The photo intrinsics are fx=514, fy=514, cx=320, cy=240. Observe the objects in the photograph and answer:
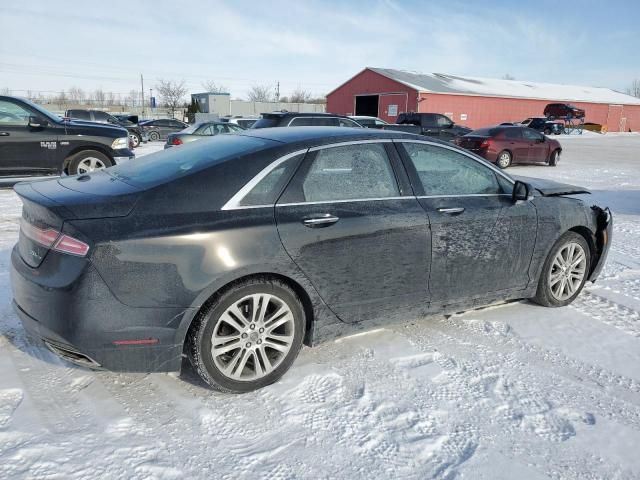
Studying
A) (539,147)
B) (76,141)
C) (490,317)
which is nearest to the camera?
(490,317)

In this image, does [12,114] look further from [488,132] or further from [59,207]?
[488,132]

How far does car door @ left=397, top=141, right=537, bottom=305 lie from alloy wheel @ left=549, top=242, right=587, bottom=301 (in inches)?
16.1

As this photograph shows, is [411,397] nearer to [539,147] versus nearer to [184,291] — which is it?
[184,291]

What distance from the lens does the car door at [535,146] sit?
16.9 m

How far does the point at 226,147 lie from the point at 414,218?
4.46 ft

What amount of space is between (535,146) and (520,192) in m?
14.3

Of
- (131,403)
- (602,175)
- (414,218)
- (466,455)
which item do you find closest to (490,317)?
(414,218)

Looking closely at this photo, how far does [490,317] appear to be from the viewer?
430cm

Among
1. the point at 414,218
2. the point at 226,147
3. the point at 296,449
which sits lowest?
the point at 296,449

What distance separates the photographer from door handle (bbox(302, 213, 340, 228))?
3113 millimetres

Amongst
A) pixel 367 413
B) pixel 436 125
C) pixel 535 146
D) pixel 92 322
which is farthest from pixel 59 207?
pixel 436 125

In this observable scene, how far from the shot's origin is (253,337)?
304cm

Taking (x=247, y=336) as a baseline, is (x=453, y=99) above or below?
above

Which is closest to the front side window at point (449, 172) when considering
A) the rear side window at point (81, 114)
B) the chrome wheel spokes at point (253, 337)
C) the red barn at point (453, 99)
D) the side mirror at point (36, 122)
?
the chrome wheel spokes at point (253, 337)
